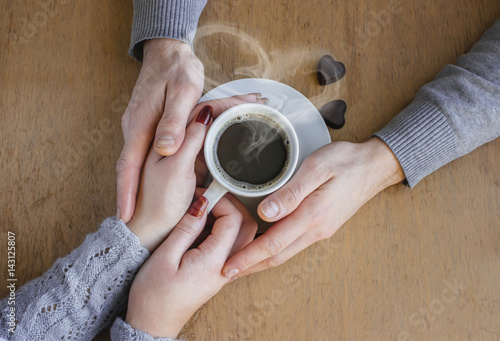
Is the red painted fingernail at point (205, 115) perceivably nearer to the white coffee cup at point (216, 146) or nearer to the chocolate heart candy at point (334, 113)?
the white coffee cup at point (216, 146)

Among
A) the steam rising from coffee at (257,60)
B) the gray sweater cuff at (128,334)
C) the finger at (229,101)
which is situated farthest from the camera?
the steam rising from coffee at (257,60)

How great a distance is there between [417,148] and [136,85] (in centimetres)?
71

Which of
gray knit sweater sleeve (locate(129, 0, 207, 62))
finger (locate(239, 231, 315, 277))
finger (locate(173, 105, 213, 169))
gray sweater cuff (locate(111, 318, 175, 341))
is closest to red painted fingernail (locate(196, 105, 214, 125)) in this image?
finger (locate(173, 105, 213, 169))

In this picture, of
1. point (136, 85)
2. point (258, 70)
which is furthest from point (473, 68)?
point (136, 85)

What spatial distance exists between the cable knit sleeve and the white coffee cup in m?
0.21

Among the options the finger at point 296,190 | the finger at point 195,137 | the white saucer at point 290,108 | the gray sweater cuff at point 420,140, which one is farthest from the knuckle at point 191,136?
the gray sweater cuff at point 420,140

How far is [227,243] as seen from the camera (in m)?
0.87

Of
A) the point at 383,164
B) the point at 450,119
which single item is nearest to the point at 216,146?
the point at 383,164

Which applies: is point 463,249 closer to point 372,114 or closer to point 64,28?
point 372,114

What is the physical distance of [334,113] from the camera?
974 mm

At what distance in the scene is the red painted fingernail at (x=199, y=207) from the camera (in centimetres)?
85

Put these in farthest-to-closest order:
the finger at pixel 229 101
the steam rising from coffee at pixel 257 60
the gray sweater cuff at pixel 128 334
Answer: the steam rising from coffee at pixel 257 60 < the finger at pixel 229 101 < the gray sweater cuff at pixel 128 334

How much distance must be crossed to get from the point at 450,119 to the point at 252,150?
471 mm

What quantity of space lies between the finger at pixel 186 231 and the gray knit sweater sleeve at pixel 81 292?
0.21 feet
